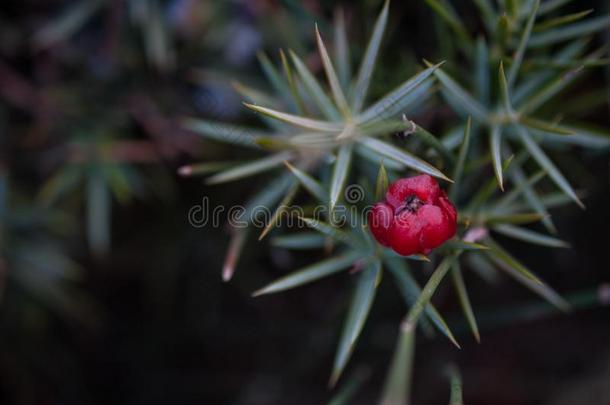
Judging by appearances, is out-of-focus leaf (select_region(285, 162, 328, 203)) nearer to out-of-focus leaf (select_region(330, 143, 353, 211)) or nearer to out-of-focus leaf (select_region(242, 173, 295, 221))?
out-of-focus leaf (select_region(330, 143, 353, 211))

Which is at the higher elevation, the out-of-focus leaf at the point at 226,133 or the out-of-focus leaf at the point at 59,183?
the out-of-focus leaf at the point at 59,183

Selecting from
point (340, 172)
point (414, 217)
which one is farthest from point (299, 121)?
point (414, 217)

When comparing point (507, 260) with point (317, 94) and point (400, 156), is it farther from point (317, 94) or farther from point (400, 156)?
point (317, 94)

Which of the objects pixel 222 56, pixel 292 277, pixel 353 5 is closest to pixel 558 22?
pixel 353 5

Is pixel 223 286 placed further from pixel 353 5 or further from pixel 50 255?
pixel 353 5

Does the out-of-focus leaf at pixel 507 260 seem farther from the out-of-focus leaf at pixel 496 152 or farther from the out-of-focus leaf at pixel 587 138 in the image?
the out-of-focus leaf at pixel 587 138

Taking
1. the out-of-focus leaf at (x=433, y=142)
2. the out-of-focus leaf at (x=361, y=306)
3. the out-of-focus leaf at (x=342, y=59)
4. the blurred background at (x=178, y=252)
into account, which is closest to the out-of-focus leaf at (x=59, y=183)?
the blurred background at (x=178, y=252)
